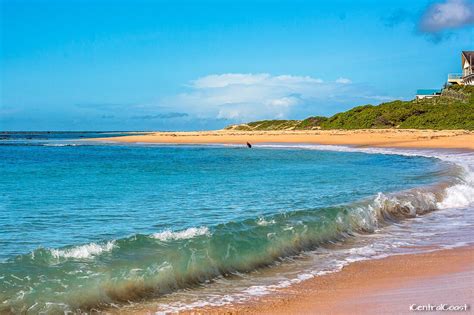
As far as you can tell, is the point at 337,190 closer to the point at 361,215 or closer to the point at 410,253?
the point at 361,215

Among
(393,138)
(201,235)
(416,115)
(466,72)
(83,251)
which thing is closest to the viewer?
(83,251)

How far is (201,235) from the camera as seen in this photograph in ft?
31.2

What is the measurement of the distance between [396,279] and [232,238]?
297cm

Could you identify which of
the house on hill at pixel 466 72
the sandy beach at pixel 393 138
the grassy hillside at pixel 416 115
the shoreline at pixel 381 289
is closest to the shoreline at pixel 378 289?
the shoreline at pixel 381 289

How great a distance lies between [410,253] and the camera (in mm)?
A: 9289

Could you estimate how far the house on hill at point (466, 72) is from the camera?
72.7 m

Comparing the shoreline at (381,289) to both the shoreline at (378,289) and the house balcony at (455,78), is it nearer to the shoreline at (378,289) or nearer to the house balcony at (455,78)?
the shoreline at (378,289)

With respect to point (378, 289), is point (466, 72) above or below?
above

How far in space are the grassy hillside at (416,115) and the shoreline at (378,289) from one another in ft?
159

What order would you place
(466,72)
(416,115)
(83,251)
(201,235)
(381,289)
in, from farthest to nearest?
(466,72) → (416,115) → (201,235) → (83,251) → (381,289)

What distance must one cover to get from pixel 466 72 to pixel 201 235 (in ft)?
252

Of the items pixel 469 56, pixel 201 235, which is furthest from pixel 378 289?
pixel 469 56

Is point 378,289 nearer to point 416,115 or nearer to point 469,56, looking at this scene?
point 416,115

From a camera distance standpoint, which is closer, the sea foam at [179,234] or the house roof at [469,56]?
the sea foam at [179,234]
